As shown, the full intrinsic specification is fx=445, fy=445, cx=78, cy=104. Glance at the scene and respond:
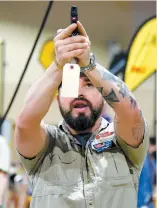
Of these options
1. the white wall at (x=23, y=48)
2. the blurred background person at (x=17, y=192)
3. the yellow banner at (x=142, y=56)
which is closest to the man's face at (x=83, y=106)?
the white wall at (x=23, y=48)

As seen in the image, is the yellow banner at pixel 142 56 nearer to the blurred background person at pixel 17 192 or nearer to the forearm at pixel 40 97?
the blurred background person at pixel 17 192

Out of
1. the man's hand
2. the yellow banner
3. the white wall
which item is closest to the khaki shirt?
the man's hand

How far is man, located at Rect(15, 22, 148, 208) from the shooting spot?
891mm

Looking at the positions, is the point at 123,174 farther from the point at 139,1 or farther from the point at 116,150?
the point at 139,1

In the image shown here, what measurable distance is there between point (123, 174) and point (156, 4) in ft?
4.35

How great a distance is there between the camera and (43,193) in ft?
3.04

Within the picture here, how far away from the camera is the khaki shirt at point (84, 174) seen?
3.01 ft

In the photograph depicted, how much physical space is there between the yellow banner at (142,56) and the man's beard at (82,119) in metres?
1.34

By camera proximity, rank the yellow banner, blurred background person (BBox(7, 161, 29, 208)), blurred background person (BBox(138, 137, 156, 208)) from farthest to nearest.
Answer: blurred background person (BBox(7, 161, 29, 208)), the yellow banner, blurred background person (BBox(138, 137, 156, 208))

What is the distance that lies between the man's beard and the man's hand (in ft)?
0.60

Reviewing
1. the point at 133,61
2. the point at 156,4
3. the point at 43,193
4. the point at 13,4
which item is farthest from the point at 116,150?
the point at 133,61

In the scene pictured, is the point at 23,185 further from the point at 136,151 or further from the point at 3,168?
the point at 136,151

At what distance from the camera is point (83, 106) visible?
97 centimetres

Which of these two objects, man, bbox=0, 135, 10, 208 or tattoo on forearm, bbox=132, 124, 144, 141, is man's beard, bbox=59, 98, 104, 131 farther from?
man, bbox=0, 135, 10, 208
